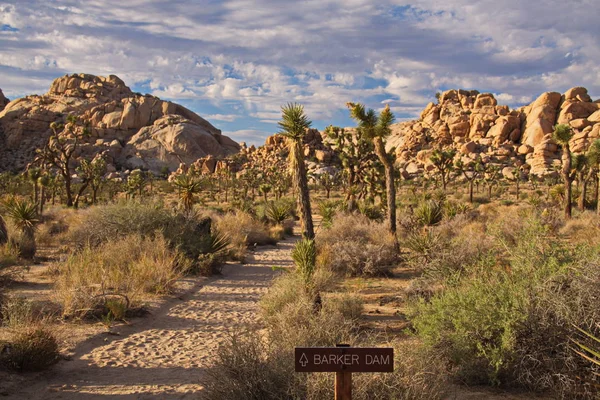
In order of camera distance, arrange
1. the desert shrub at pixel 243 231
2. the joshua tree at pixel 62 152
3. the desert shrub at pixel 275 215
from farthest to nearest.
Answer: the joshua tree at pixel 62 152, the desert shrub at pixel 275 215, the desert shrub at pixel 243 231

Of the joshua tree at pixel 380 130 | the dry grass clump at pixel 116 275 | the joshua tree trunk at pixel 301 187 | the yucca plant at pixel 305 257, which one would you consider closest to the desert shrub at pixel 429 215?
the joshua tree at pixel 380 130

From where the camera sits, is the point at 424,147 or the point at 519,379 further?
the point at 424,147

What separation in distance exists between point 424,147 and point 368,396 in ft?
345

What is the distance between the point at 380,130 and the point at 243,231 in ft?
27.2

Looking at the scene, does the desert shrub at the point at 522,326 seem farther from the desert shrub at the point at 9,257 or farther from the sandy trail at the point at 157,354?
the desert shrub at the point at 9,257

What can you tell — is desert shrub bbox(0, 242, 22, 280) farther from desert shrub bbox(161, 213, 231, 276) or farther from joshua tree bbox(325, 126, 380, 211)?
joshua tree bbox(325, 126, 380, 211)

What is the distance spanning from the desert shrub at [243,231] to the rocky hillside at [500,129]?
66.7 metres

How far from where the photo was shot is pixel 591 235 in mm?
15516

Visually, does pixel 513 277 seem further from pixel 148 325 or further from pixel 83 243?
pixel 83 243

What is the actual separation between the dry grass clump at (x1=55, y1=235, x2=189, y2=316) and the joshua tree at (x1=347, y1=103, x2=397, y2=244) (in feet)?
23.8

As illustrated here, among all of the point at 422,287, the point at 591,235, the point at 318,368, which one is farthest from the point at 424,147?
the point at 318,368

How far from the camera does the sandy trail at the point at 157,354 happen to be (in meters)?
5.97

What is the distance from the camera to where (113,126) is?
361 feet

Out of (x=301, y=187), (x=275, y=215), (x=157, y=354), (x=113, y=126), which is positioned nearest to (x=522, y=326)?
(x=157, y=354)
